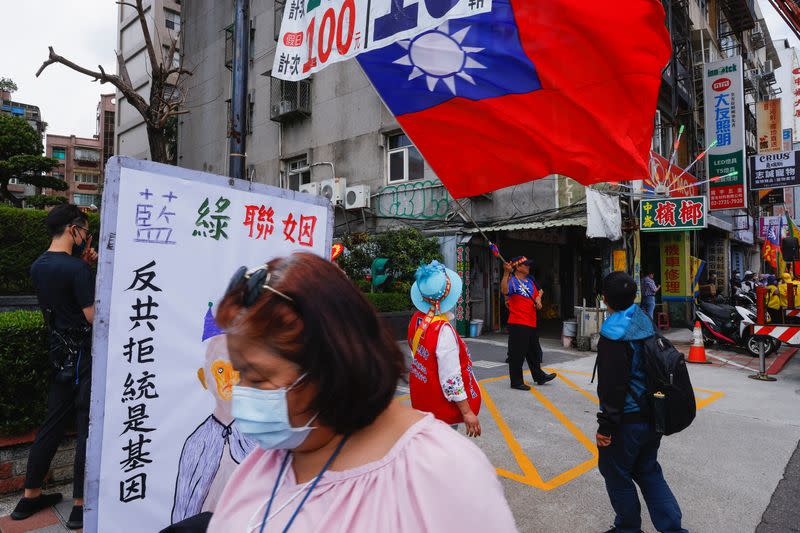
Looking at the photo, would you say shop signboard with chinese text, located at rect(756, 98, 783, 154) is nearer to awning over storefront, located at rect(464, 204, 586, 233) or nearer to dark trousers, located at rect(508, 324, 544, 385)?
awning over storefront, located at rect(464, 204, 586, 233)

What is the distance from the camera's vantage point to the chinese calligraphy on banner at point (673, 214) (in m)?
10.1

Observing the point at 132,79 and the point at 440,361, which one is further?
the point at 132,79

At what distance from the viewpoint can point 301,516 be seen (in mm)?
1040

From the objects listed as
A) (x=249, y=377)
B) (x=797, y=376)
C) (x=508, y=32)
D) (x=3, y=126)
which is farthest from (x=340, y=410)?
(x=3, y=126)

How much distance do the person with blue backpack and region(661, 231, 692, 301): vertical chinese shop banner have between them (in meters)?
12.6

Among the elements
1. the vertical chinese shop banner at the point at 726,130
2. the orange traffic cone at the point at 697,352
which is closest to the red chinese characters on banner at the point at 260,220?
the orange traffic cone at the point at 697,352

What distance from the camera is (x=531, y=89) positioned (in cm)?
259

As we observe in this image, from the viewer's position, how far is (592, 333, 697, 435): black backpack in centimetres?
269

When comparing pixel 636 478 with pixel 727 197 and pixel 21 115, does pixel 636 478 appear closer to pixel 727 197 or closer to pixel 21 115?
pixel 727 197

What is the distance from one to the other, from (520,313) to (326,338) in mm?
5938

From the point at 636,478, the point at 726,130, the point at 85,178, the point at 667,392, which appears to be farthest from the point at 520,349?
the point at 85,178

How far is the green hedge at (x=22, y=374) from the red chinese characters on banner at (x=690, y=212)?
36.2ft

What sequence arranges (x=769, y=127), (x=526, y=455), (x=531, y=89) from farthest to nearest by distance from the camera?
1. (x=769, y=127)
2. (x=526, y=455)
3. (x=531, y=89)

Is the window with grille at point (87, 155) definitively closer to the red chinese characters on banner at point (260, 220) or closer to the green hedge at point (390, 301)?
the green hedge at point (390, 301)
